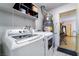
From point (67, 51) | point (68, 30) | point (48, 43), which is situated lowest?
point (67, 51)

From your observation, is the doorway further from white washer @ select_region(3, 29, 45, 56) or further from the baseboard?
white washer @ select_region(3, 29, 45, 56)

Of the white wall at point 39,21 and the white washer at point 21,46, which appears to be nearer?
the white washer at point 21,46

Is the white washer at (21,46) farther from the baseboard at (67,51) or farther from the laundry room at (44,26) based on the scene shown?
the baseboard at (67,51)

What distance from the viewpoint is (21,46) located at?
90 centimetres

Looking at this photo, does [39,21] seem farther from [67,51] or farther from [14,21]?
[67,51]

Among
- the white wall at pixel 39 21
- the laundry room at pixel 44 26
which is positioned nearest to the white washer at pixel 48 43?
the laundry room at pixel 44 26

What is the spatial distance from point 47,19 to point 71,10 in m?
0.36

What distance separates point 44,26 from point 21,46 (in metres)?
0.50

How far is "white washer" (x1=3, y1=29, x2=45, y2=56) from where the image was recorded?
0.88 metres

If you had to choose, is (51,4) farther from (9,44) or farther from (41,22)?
(9,44)

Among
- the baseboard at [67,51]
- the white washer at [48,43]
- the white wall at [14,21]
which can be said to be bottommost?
the baseboard at [67,51]

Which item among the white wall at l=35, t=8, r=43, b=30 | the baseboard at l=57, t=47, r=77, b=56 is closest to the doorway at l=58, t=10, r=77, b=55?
the baseboard at l=57, t=47, r=77, b=56

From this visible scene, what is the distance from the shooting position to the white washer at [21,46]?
885 millimetres

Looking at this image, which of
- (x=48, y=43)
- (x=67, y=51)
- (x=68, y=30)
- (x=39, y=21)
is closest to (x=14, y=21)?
(x=39, y=21)
